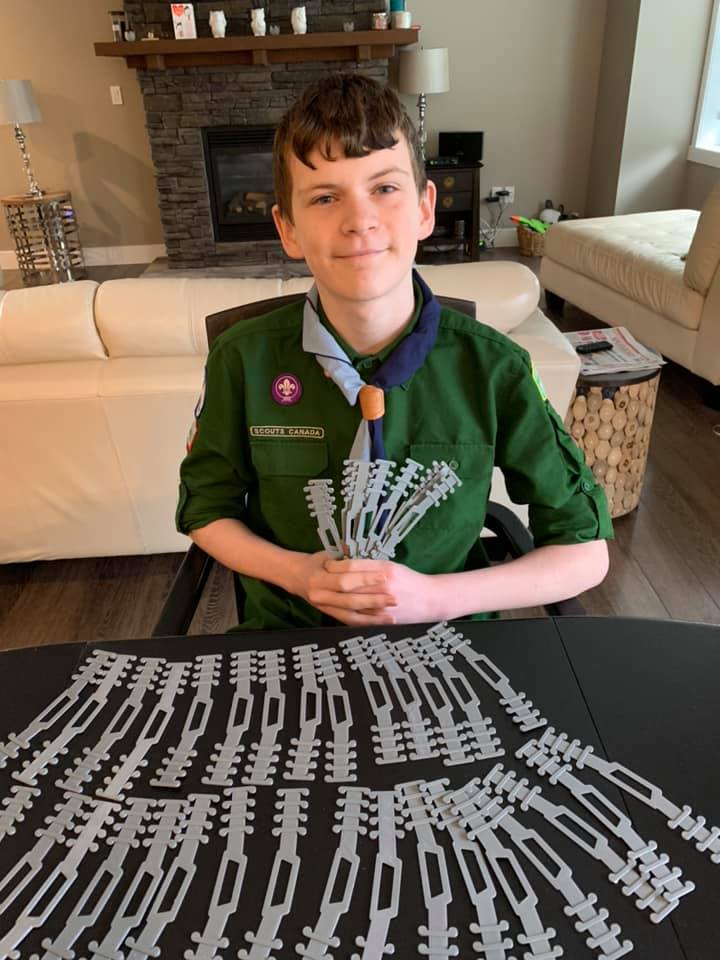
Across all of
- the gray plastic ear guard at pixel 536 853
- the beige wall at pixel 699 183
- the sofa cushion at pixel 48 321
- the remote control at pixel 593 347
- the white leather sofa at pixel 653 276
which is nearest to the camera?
the gray plastic ear guard at pixel 536 853

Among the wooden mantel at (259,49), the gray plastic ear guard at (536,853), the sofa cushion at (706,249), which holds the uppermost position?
the wooden mantel at (259,49)

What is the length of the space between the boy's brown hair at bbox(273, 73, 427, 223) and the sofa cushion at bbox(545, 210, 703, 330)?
2.61 m

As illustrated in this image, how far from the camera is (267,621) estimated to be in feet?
3.66

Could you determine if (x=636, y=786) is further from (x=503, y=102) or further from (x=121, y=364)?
(x=503, y=102)

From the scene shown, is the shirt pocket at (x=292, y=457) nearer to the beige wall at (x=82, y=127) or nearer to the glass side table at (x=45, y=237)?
the glass side table at (x=45, y=237)

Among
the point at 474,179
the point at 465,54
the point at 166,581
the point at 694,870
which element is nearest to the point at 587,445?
the point at 166,581

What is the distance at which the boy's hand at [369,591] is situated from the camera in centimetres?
90

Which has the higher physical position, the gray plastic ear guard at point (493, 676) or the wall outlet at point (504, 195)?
the gray plastic ear guard at point (493, 676)

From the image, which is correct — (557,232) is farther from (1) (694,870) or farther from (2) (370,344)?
(1) (694,870)

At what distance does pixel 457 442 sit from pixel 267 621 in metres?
0.39

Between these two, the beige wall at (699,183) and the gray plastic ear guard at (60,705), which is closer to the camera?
the gray plastic ear guard at (60,705)

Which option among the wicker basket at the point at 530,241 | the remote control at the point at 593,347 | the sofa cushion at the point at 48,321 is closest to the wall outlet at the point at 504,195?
the wicker basket at the point at 530,241

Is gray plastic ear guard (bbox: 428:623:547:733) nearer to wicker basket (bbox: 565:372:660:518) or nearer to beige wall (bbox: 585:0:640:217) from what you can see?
wicker basket (bbox: 565:372:660:518)

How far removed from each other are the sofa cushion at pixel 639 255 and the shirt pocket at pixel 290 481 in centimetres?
267
